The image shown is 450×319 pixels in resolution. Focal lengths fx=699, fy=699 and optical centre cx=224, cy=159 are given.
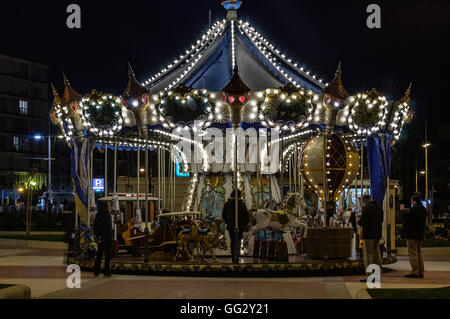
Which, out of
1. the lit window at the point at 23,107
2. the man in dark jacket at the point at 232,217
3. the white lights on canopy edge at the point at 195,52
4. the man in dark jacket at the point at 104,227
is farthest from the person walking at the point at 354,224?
the lit window at the point at 23,107

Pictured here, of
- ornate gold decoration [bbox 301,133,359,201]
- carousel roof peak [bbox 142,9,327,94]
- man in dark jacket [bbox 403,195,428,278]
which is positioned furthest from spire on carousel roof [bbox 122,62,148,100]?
man in dark jacket [bbox 403,195,428,278]

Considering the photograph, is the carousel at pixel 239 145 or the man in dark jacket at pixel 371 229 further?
the carousel at pixel 239 145

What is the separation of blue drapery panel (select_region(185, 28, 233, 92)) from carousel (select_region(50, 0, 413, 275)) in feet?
0.11

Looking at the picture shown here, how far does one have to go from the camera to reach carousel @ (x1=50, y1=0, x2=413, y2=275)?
1678 cm

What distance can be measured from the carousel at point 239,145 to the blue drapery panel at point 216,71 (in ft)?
0.11

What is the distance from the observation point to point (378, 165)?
18609 millimetres

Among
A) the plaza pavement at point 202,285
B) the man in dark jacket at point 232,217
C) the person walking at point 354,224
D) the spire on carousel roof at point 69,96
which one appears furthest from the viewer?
the person walking at point 354,224

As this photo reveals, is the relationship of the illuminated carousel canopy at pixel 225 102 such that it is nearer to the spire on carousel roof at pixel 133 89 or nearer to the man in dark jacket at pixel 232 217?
the spire on carousel roof at pixel 133 89

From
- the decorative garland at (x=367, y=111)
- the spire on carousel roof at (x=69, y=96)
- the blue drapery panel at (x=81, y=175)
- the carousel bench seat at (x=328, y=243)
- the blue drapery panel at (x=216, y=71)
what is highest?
the blue drapery panel at (x=216, y=71)

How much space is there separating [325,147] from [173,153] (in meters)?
7.53

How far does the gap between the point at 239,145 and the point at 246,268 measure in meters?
5.73

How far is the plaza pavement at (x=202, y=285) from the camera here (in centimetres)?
1229

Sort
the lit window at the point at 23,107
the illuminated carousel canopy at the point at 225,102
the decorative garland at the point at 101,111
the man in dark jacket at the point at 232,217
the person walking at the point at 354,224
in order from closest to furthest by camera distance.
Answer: the man in dark jacket at the point at 232,217
the illuminated carousel canopy at the point at 225,102
the decorative garland at the point at 101,111
the person walking at the point at 354,224
the lit window at the point at 23,107
